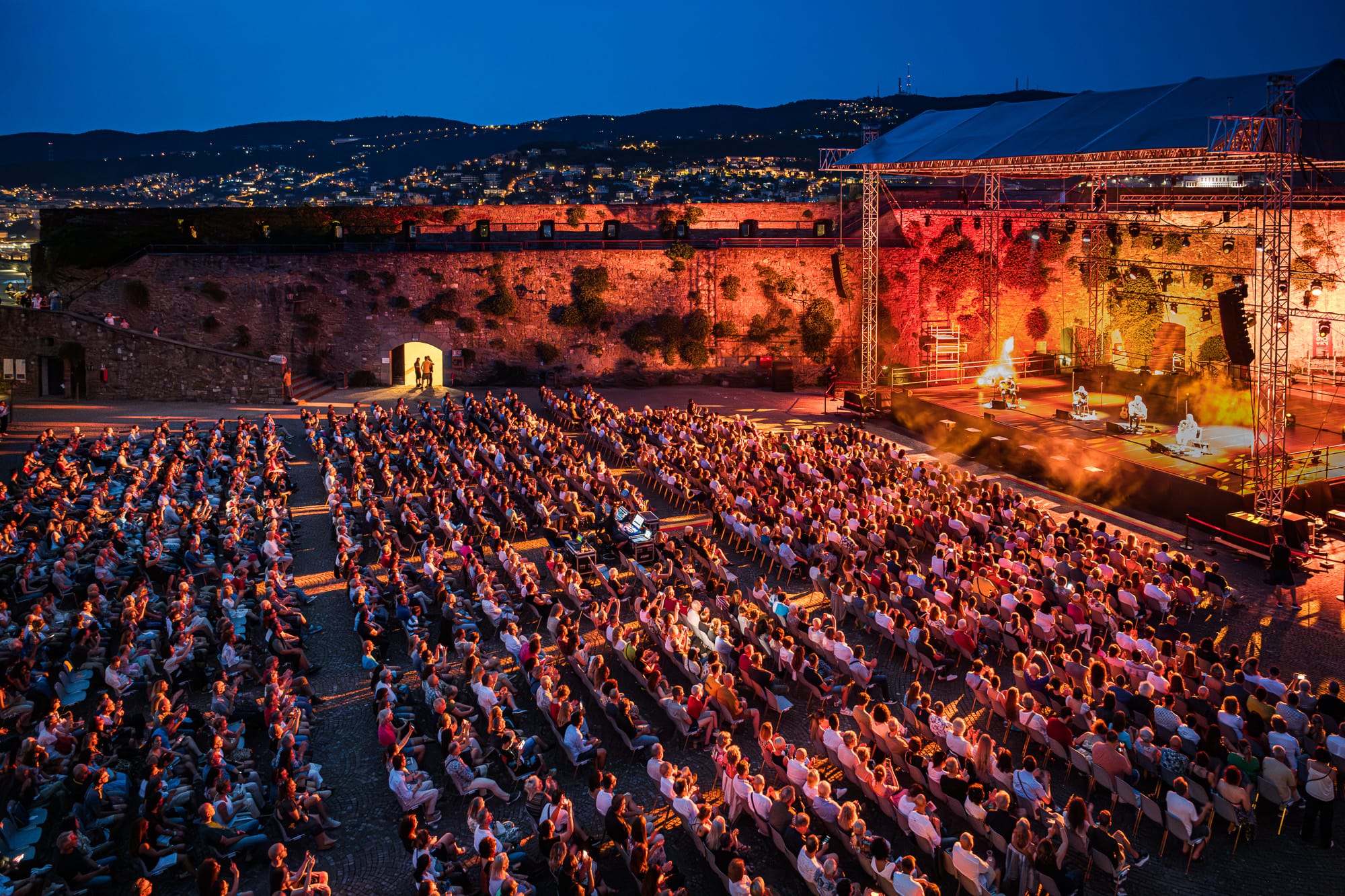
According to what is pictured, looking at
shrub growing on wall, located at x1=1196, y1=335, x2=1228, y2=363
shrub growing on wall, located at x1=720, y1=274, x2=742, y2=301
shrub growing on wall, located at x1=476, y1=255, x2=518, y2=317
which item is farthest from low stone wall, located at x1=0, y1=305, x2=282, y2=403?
shrub growing on wall, located at x1=1196, y1=335, x2=1228, y2=363

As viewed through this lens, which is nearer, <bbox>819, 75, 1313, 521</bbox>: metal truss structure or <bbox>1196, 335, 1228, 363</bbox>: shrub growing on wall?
<bbox>819, 75, 1313, 521</bbox>: metal truss structure

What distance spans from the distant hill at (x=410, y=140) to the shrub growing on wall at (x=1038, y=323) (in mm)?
49644

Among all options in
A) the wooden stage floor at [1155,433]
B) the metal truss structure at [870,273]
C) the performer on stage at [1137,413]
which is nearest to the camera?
the wooden stage floor at [1155,433]

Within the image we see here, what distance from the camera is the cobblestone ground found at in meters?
8.55

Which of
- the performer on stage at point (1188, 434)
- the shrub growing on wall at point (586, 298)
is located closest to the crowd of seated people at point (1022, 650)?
the performer on stage at point (1188, 434)

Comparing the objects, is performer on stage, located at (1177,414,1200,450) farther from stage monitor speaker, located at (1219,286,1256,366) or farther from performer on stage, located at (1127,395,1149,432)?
stage monitor speaker, located at (1219,286,1256,366)

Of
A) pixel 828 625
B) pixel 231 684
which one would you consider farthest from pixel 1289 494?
pixel 231 684

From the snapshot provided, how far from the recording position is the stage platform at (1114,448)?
18406 mm

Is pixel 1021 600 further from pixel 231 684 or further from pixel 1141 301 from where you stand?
pixel 1141 301

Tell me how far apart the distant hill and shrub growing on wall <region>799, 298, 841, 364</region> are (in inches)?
1931

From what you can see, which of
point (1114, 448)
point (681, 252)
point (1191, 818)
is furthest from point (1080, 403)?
point (1191, 818)

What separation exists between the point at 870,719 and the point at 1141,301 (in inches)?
1010

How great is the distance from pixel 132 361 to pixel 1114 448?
87.5 feet

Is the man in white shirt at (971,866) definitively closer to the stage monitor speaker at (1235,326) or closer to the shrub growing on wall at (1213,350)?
the stage monitor speaker at (1235,326)
